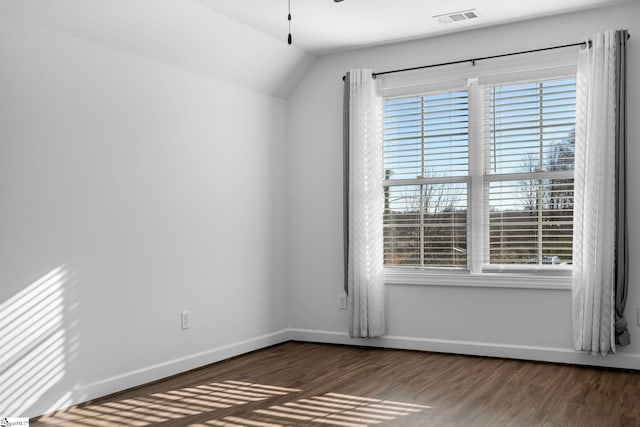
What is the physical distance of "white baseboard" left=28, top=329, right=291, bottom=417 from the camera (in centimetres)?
363

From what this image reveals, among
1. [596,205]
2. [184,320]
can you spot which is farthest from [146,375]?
[596,205]

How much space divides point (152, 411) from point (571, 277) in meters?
3.09

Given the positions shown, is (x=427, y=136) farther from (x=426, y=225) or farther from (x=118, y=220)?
(x=118, y=220)

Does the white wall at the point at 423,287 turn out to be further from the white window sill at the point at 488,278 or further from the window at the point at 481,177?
the window at the point at 481,177

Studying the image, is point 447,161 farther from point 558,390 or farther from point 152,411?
point 152,411

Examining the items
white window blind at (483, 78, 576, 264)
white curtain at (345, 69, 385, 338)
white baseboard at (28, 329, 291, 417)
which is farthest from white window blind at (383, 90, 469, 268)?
white baseboard at (28, 329, 291, 417)

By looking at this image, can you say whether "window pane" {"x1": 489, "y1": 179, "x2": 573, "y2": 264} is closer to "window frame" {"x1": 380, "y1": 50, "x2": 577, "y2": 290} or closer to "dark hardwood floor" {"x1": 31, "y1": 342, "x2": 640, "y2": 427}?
"window frame" {"x1": 380, "y1": 50, "x2": 577, "y2": 290}

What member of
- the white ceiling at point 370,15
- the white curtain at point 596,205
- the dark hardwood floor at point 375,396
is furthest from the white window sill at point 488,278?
the white ceiling at point 370,15

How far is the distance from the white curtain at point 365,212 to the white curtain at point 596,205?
1.58 metres

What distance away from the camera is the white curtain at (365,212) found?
210 inches

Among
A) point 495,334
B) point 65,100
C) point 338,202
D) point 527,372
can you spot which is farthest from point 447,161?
point 65,100

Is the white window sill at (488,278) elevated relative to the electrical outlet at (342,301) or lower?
elevated

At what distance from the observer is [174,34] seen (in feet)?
14.2

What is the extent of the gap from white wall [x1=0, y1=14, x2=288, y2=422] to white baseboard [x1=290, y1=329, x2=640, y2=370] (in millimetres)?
506
